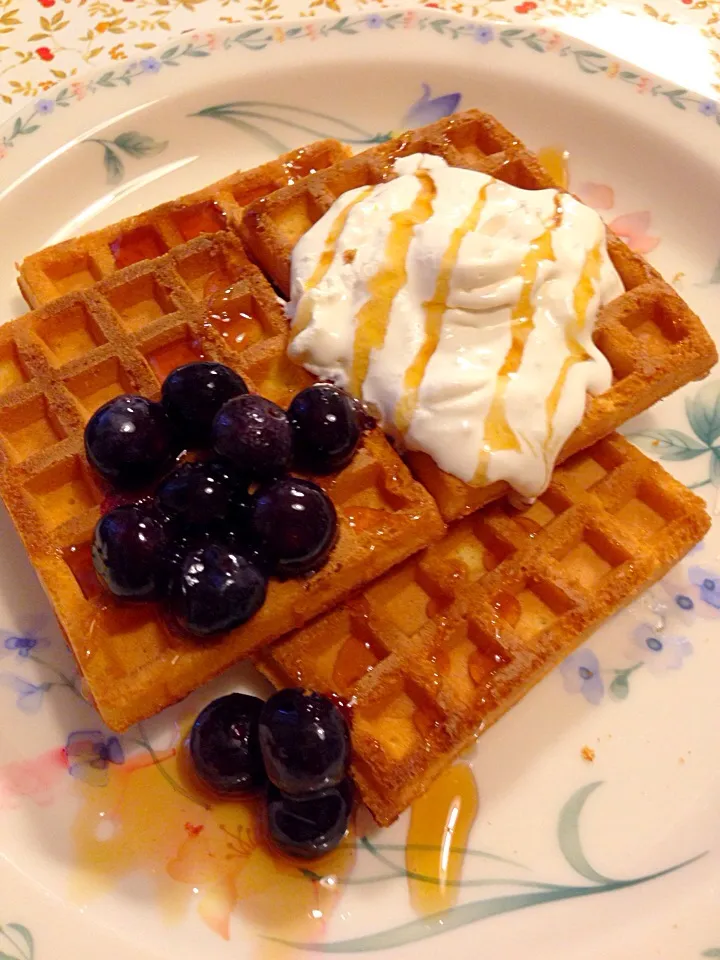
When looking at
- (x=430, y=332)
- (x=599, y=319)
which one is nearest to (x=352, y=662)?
(x=430, y=332)

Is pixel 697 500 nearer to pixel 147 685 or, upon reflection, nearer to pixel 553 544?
pixel 553 544

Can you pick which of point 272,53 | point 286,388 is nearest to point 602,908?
point 286,388

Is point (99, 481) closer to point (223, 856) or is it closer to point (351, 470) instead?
Result: point (351, 470)

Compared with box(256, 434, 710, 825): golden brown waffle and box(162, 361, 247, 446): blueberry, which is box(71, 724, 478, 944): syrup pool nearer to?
box(256, 434, 710, 825): golden brown waffle

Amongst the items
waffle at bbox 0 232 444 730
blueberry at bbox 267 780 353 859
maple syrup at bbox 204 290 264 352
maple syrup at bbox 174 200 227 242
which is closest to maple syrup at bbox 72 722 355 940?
blueberry at bbox 267 780 353 859

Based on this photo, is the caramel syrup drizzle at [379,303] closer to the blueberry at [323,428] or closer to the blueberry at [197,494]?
the blueberry at [323,428]

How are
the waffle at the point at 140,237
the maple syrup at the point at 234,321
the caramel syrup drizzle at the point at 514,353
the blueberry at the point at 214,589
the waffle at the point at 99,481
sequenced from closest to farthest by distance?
the blueberry at the point at 214,589
the waffle at the point at 99,481
the caramel syrup drizzle at the point at 514,353
the maple syrup at the point at 234,321
the waffle at the point at 140,237

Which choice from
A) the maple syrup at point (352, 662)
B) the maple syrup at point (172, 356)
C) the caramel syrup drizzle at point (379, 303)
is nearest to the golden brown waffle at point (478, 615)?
the maple syrup at point (352, 662)
